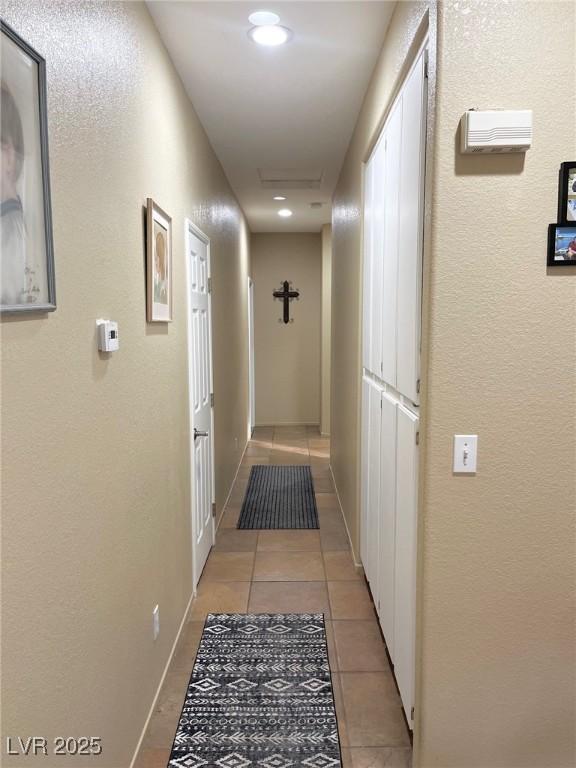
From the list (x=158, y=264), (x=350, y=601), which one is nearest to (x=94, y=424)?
(x=158, y=264)

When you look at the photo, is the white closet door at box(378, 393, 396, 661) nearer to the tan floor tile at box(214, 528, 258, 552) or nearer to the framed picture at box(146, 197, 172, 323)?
the framed picture at box(146, 197, 172, 323)

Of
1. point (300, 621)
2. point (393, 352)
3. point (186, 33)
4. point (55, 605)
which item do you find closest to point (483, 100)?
point (393, 352)

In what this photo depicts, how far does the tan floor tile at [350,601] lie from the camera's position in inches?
108

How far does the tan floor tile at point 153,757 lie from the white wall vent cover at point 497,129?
2.18 meters

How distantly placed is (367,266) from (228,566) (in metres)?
2.01

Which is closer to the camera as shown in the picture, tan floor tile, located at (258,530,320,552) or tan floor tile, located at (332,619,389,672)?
tan floor tile, located at (332,619,389,672)

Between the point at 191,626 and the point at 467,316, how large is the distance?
2.08 m

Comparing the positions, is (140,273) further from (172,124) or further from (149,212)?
(172,124)

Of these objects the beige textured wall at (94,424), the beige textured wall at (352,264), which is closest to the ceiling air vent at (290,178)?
the beige textured wall at (352,264)

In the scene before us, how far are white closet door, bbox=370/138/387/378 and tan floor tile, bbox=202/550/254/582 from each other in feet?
4.95

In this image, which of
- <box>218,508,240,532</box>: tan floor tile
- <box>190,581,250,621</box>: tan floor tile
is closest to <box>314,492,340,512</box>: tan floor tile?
<box>218,508,240,532</box>: tan floor tile

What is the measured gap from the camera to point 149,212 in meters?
1.96

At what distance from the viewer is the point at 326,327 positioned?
689 centimetres

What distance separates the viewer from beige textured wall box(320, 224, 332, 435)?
6680mm
